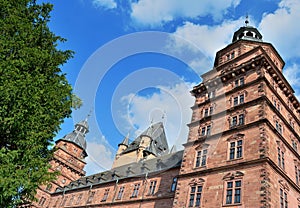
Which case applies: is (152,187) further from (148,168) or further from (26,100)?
(26,100)

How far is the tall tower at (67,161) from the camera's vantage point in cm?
4784

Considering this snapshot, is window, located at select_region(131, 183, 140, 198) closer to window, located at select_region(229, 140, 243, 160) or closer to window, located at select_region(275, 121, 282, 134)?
window, located at select_region(229, 140, 243, 160)

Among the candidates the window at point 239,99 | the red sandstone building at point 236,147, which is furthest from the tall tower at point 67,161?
the window at point 239,99

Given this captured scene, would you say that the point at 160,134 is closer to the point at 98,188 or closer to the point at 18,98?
the point at 98,188

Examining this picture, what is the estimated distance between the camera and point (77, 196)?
41.5 metres

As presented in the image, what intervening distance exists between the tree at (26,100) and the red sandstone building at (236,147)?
2306 millimetres

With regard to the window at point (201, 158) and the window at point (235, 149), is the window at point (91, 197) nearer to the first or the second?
the window at point (201, 158)

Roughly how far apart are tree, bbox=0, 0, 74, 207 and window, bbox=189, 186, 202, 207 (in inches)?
504

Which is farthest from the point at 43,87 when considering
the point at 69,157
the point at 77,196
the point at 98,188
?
the point at 69,157

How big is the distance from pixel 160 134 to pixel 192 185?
117 feet

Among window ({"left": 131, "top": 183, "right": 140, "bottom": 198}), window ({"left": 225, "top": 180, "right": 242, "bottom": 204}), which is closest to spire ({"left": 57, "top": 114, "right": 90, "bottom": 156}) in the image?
window ({"left": 131, "top": 183, "right": 140, "bottom": 198})

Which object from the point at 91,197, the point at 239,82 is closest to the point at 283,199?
the point at 239,82

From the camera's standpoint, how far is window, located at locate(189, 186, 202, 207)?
20109 mm

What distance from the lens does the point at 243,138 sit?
20.4 meters
